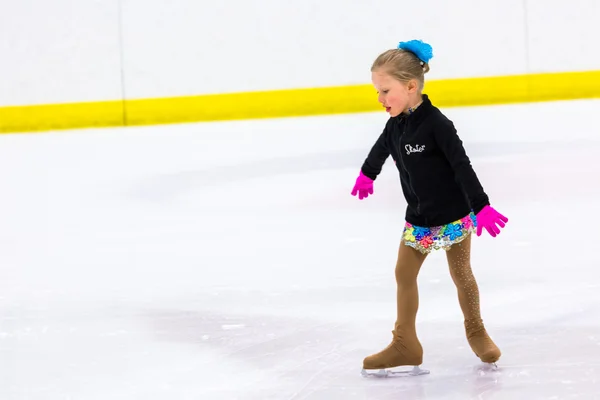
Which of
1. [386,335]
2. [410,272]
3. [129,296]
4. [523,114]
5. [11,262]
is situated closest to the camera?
[410,272]

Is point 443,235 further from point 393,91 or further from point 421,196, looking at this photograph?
point 393,91

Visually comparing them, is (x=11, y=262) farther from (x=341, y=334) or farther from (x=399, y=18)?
(x=399, y=18)

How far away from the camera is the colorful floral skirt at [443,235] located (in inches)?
71.4

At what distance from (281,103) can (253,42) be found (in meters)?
0.54

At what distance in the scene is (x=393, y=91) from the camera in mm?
1805

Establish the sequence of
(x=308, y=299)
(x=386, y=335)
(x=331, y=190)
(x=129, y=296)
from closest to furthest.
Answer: (x=386, y=335) < (x=308, y=299) < (x=129, y=296) < (x=331, y=190)

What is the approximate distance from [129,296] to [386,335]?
0.82m

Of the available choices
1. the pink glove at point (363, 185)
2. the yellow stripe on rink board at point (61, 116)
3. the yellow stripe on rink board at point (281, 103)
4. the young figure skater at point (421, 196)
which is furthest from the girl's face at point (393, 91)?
the yellow stripe on rink board at point (61, 116)

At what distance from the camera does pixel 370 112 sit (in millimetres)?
7141

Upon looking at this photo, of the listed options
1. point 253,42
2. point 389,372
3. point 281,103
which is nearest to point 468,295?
point 389,372

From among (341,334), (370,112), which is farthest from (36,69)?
(341,334)

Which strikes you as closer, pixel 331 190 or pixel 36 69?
pixel 331 190

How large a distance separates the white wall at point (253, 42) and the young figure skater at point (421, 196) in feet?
17.6

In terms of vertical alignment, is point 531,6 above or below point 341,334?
above
